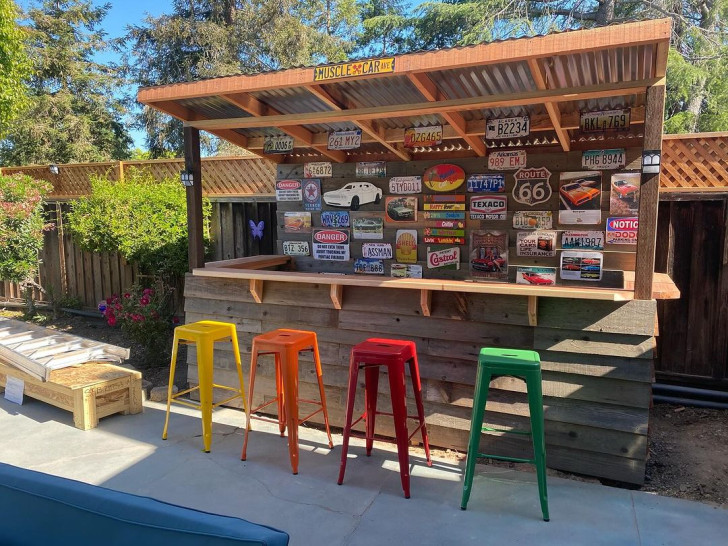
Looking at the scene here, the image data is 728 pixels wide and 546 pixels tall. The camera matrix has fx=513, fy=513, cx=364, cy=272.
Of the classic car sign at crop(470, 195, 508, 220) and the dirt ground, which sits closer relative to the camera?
the dirt ground

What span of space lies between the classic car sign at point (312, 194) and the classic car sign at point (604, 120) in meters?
2.61

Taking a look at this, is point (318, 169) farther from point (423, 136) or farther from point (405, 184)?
point (423, 136)

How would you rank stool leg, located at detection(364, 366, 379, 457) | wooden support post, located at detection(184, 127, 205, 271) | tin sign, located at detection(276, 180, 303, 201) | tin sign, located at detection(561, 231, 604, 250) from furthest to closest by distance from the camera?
tin sign, located at detection(276, 180, 303, 201) < wooden support post, located at detection(184, 127, 205, 271) < tin sign, located at detection(561, 231, 604, 250) < stool leg, located at detection(364, 366, 379, 457)

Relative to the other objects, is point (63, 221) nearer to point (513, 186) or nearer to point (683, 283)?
point (513, 186)

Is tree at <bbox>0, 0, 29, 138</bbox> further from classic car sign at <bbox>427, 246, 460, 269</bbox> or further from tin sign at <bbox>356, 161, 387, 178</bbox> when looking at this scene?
classic car sign at <bbox>427, 246, 460, 269</bbox>

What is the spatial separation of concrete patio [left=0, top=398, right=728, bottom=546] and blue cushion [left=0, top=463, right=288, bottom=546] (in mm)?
1344

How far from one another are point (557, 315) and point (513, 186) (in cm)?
168

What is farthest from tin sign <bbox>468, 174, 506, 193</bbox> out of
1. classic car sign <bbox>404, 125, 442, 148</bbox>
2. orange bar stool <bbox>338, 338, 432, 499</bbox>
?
orange bar stool <bbox>338, 338, 432, 499</bbox>

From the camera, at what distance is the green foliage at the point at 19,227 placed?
6.54 meters

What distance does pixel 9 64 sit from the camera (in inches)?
287

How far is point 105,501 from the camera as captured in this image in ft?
4.56

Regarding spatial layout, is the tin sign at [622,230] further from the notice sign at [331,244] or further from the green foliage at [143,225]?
the green foliage at [143,225]

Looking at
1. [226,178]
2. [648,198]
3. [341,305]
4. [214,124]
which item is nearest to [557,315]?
[648,198]

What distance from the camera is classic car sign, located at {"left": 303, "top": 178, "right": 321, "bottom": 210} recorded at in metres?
5.33
